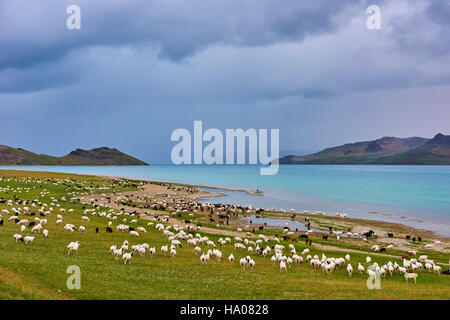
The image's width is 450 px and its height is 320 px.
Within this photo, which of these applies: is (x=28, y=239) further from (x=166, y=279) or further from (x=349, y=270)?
(x=349, y=270)

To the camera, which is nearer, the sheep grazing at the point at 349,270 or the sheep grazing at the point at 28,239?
the sheep grazing at the point at 349,270

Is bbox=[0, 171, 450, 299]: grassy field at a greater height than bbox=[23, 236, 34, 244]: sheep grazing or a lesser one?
lesser

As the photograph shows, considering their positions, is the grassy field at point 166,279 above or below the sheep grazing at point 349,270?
above

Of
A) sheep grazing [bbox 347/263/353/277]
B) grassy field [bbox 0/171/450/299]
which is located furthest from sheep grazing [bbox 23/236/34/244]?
sheep grazing [bbox 347/263/353/277]

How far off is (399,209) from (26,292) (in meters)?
80.3

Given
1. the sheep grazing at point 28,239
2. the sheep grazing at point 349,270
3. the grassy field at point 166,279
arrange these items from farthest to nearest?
the sheep grazing at point 28,239
the sheep grazing at point 349,270
the grassy field at point 166,279

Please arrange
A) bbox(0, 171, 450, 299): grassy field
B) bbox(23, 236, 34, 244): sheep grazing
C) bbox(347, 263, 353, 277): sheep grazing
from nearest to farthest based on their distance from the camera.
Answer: bbox(0, 171, 450, 299): grassy field, bbox(347, 263, 353, 277): sheep grazing, bbox(23, 236, 34, 244): sheep grazing

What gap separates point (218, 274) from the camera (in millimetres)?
21859

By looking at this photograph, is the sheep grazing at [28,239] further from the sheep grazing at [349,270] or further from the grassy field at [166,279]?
the sheep grazing at [349,270]

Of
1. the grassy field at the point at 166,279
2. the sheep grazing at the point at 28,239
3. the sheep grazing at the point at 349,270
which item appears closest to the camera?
the grassy field at the point at 166,279

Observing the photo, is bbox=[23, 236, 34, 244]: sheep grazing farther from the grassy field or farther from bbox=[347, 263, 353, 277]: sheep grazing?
bbox=[347, 263, 353, 277]: sheep grazing

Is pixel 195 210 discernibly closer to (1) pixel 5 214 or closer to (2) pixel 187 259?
(1) pixel 5 214

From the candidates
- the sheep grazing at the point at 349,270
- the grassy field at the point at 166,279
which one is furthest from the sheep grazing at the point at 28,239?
the sheep grazing at the point at 349,270

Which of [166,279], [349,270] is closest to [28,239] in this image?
[166,279]
